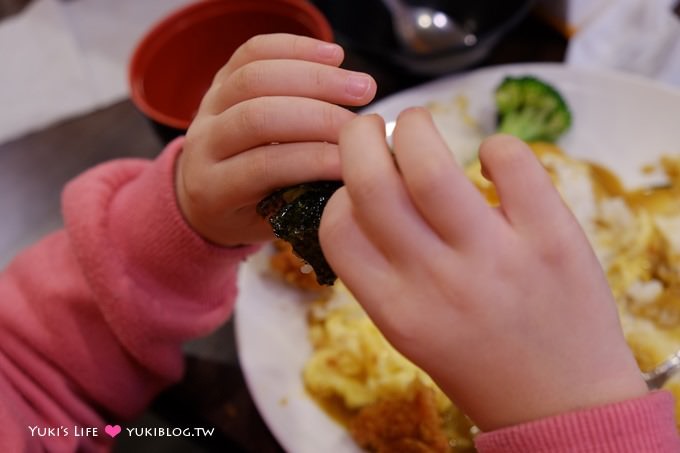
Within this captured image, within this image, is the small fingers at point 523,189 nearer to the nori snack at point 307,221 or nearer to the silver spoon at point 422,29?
the nori snack at point 307,221

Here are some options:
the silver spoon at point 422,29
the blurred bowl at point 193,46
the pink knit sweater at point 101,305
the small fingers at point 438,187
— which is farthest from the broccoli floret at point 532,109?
the small fingers at point 438,187

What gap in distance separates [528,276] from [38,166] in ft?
2.86

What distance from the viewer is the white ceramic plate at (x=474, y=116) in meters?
0.64

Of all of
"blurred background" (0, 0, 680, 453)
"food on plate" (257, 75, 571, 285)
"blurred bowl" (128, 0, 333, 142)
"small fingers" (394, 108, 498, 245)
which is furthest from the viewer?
"blurred background" (0, 0, 680, 453)

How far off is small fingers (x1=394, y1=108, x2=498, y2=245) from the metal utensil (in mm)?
327

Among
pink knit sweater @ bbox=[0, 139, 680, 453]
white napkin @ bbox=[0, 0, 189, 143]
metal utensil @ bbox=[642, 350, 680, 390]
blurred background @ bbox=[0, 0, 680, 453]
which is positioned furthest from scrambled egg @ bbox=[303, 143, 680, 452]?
white napkin @ bbox=[0, 0, 189, 143]

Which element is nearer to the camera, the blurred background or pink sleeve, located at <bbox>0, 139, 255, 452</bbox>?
pink sleeve, located at <bbox>0, 139, 255, 452</bbox>

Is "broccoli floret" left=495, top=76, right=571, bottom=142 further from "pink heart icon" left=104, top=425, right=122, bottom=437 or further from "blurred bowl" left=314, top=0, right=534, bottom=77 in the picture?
"pink heart icon" left=104, top=425, right=122, bottom=437

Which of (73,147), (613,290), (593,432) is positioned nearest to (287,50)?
(593,432)

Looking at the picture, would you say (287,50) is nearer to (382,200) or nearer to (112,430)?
(382,200)

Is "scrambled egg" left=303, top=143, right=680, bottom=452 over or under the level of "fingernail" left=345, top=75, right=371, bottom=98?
under

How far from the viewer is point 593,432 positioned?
33 centimetres

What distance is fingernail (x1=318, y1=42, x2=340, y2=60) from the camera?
409 millimetres

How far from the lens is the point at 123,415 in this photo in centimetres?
70
